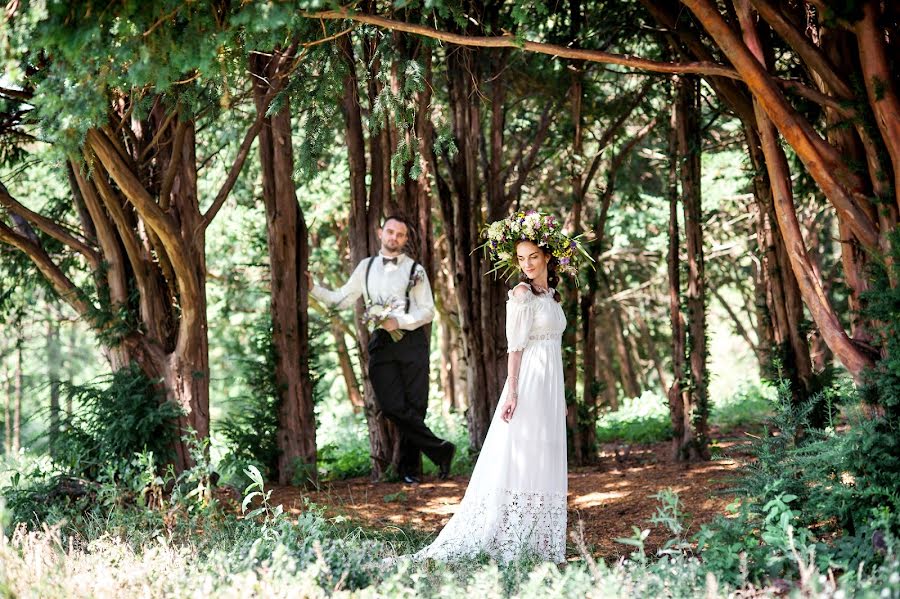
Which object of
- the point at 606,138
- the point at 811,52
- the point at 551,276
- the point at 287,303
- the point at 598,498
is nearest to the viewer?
the point at 811,52

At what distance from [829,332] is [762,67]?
67.4 inches

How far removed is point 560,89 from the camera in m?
10.5

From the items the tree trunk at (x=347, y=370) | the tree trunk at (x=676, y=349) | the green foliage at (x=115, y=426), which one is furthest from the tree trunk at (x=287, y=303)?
the tree trunk at (x=347, y=370)

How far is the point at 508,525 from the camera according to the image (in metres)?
6.23

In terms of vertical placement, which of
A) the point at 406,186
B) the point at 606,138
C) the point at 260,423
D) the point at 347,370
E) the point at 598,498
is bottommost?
the point at 598,498

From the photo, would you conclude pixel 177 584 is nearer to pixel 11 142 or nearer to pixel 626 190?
pixel 11 142

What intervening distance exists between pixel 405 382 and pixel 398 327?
606 millimetres

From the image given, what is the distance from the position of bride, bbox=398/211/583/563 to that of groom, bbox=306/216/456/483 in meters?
2.23

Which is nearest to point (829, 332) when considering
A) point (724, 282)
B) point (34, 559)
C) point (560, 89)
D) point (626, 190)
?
point (34, 559)

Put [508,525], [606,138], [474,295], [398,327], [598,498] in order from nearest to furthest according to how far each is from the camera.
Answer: [508,525]
[598,498]
[398,327]
[474,295]
[606,138]

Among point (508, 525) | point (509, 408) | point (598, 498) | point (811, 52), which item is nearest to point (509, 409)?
point (509, 408)

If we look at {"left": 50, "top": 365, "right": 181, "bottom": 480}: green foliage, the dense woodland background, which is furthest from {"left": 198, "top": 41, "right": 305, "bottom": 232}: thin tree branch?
{"left": 50, "top": 365, "right": 181, "bottom": 480}: green foliage

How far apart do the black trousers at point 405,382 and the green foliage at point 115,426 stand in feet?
6.58

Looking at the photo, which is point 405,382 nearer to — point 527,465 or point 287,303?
point 287,303
